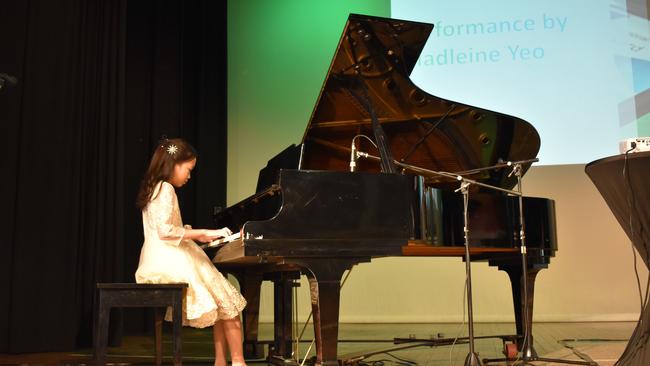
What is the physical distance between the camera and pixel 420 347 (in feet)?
16.3

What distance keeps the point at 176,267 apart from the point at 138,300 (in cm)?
25

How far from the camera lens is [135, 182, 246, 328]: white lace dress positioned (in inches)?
133

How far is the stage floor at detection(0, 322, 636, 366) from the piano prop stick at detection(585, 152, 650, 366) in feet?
5.33

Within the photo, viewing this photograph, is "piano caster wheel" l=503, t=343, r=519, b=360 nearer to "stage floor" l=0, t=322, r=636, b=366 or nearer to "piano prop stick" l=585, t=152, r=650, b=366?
"stage floor" l=0, t=322, r=636, b=366

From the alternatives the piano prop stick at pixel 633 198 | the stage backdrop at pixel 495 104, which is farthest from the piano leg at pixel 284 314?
the stage backdrop at pixel 495 104

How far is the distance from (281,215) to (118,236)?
3.00 m

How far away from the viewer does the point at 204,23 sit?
751 centimetres

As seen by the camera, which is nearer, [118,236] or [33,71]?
[33,71]

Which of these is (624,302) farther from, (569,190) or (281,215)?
(281,215)

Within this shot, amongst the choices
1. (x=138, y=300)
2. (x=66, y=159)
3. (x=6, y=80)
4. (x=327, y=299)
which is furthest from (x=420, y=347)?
(x=6, y=80)

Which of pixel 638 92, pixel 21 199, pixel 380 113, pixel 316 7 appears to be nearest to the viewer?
pixel 380 113

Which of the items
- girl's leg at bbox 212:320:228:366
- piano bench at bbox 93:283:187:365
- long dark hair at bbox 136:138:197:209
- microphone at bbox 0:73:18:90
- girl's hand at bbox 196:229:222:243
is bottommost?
girl's leg at bbox 212:320:228:366

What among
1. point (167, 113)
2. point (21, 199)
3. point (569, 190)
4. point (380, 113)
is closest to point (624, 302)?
point (569, 190)

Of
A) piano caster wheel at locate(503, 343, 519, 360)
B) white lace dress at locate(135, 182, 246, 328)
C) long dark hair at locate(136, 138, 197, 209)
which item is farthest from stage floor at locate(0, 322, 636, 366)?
long dark hair at locate(136, 138, 197, 209)
